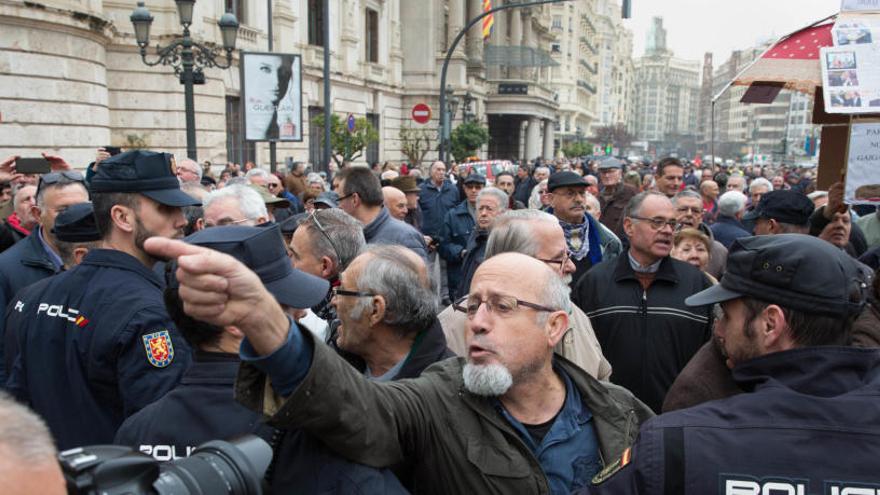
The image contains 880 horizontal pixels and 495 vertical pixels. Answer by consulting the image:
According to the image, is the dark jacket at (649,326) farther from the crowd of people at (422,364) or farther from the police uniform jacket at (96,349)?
the police uniform jacket at (96,349)

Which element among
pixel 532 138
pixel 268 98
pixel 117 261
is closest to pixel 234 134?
pixel 268 98

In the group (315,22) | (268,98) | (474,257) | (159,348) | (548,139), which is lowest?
(474,257)

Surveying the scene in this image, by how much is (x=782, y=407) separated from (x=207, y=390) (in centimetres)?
159

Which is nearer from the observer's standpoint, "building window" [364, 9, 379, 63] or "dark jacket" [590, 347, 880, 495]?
"dark jacket" [590, 347, 880, 495]

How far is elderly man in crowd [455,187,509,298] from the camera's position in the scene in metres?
5.66

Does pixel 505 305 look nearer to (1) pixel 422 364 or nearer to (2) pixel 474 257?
(1) pixel 422 364

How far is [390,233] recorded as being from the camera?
5.56m

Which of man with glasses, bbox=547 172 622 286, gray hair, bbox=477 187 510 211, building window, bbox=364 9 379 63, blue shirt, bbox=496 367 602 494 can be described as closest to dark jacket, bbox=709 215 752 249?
man with glasses, bbox=547 172 622 286

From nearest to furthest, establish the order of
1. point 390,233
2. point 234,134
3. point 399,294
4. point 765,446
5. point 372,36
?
point 765,446, point 399,294, point 390,233, point 234,134, point 372,36

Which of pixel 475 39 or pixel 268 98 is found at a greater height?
pixel 475 39

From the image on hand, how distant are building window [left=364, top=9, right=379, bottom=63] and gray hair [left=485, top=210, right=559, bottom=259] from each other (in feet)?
93.7

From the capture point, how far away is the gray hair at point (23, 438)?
101 cm

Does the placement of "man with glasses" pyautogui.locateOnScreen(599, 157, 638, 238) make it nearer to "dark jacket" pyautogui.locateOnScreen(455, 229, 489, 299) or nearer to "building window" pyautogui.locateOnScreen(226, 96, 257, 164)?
"dark jacket" pyautogui.locateOnScreen(455, 229, 489, 299)

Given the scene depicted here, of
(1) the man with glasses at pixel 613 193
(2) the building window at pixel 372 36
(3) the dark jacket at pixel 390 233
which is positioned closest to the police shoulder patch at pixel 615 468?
(3) the dark jacket at pixel 390 233
